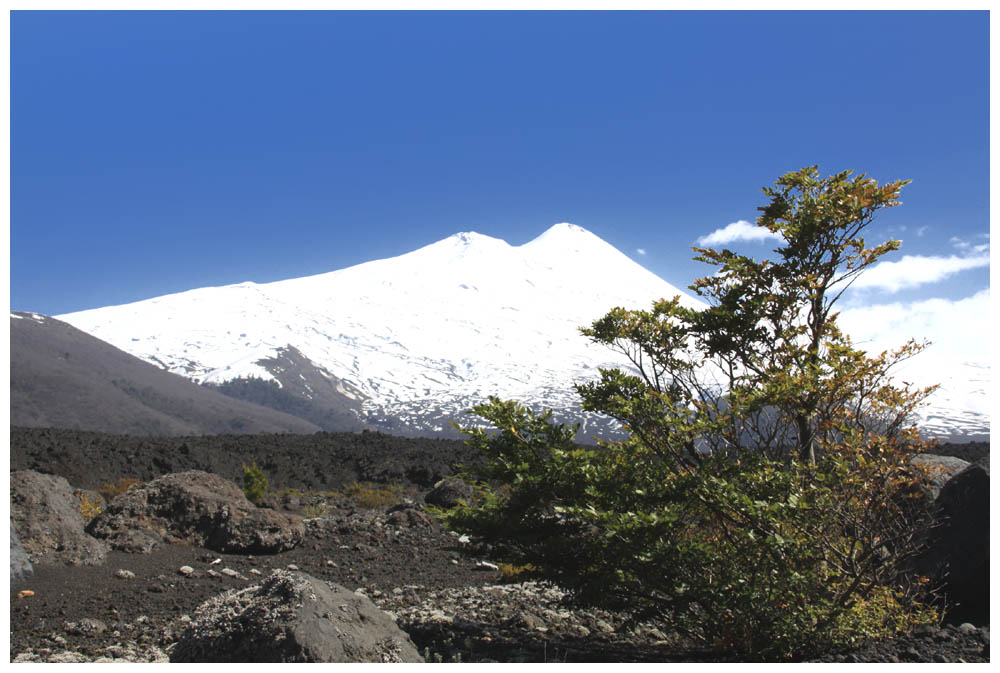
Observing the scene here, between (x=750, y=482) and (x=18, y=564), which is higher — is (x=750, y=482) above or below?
above

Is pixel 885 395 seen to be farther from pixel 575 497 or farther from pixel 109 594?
pixel 109 594

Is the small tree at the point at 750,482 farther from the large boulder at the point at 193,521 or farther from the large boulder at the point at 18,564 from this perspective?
the large boulder at the point at 193,521

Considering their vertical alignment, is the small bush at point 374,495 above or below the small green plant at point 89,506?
below

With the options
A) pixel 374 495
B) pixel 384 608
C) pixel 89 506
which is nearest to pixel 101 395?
pixel 374 495

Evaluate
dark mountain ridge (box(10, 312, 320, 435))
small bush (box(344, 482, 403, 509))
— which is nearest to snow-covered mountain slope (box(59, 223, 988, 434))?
dark mountain ridge (box(10, 312, 320, 435))

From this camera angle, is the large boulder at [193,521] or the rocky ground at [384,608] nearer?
the rocky ground at [384,608]

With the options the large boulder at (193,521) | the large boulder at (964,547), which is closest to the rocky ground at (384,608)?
the large boulder at (193,521)

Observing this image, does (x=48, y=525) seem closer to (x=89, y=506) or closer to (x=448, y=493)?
(x=89, y=506)
